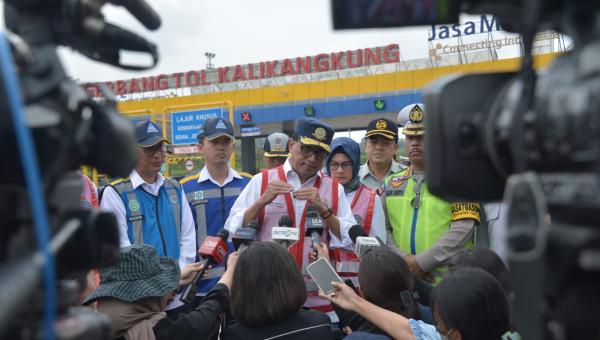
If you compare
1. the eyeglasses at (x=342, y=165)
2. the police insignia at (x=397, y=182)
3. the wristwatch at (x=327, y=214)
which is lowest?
the wristwatch at (x=327, y=214)

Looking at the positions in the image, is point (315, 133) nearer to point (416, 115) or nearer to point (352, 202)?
point (352, 202)

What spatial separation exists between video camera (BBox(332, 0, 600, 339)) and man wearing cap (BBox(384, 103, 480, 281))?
9.14 ft

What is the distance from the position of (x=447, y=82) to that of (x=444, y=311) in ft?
4.87

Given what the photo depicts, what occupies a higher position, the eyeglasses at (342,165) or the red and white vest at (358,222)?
the eyeglasses at (342,165)

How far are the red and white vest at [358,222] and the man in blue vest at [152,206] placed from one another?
1.06 meters

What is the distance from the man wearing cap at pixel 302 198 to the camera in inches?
151

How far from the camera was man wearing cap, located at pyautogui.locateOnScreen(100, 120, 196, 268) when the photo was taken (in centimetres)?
397

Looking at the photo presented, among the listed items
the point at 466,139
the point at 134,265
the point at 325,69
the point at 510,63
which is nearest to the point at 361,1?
the point at 466,139

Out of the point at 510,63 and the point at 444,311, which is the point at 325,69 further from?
the point at 444,311

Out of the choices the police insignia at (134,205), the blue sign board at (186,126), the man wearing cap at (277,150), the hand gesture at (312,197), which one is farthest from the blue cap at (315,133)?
the blue sign board at (186,126)

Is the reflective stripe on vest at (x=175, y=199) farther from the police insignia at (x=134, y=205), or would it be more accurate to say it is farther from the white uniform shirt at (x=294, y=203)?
the white uniform shirt at (x=294, y=203)

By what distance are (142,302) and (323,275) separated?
996 mm

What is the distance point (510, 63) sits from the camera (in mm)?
18859

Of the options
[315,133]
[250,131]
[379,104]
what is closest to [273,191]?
[315,133]
